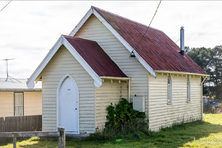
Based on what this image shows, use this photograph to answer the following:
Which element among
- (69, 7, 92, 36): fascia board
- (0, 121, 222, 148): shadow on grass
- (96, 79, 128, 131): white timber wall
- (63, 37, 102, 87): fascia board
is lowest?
(0, 121, 222, 148): shadow on grass

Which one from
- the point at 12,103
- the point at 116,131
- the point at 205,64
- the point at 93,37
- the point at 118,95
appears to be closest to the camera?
the point at 116,131

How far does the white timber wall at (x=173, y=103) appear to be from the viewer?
17125 millimetres

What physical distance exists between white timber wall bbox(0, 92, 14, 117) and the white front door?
18.2ft

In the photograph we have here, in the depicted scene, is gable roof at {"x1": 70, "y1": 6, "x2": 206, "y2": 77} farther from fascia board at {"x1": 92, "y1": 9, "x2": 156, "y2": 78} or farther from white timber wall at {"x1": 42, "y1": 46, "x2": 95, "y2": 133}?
white timber wall at {"x1": 42, "y1": 46, "x2": 95, "y2": 133}

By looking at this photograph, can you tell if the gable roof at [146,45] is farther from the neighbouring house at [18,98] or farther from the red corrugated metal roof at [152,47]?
the neighbouring house at [18,98]

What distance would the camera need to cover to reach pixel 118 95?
16.5 m

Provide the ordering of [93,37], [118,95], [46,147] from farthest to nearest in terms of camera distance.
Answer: [93,37] → [118,95] → [46,147]

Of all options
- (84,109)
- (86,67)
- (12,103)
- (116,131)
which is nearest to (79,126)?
(84,109)

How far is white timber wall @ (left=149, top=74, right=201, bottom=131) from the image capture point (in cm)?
1712

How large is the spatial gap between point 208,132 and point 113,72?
5.94m

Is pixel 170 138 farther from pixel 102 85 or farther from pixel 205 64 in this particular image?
pixel 205 64

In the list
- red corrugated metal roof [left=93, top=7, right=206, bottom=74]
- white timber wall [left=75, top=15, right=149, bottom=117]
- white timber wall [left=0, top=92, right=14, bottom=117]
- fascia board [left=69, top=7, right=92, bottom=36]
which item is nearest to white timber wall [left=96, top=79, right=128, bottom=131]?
white timber wall [left=75, top=15, right=149, bottom=117]

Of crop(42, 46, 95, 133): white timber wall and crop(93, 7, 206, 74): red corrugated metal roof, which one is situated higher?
crop(93, 7, 206, 74): red corrugated metal roof

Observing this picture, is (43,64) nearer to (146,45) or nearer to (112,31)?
(112,31)
